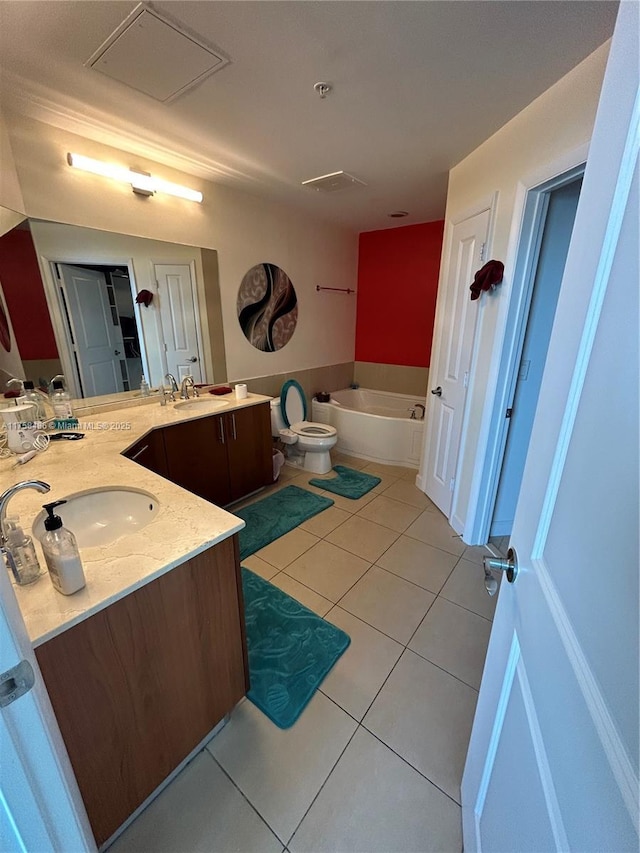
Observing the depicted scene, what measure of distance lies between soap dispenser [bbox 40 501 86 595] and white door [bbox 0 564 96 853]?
0.25 meters

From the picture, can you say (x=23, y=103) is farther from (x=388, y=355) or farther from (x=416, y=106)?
(x=388, y=355)

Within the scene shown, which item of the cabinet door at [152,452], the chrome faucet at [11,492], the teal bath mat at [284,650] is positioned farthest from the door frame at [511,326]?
the chrome faucet at [11,492]

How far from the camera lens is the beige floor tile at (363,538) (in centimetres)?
226

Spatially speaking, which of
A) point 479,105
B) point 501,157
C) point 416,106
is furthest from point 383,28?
point 501,157

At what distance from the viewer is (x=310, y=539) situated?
2.38 meters

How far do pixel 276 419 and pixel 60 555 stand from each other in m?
2.53

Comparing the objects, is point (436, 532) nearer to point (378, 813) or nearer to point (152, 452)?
point (378, 813)

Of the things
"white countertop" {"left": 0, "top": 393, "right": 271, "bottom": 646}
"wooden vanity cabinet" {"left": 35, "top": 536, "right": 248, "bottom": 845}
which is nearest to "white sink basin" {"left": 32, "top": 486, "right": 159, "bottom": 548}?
"white countertop" {"left": 0, "top": 393, "right": 271, "bottom": 646}

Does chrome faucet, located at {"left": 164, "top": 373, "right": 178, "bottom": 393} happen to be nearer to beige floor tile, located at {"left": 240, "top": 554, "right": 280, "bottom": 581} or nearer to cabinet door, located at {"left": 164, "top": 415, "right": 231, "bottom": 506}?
cabinet door, located at {"left": 164, "top": 415, "right": 231, "bottom": 506}

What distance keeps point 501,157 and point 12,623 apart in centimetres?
272

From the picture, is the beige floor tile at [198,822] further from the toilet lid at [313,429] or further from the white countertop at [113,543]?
the toilet lid at [313,429]

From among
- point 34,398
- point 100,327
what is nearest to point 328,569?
point 34,398

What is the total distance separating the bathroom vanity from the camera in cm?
81

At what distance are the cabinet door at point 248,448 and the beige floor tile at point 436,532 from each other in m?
1.28
